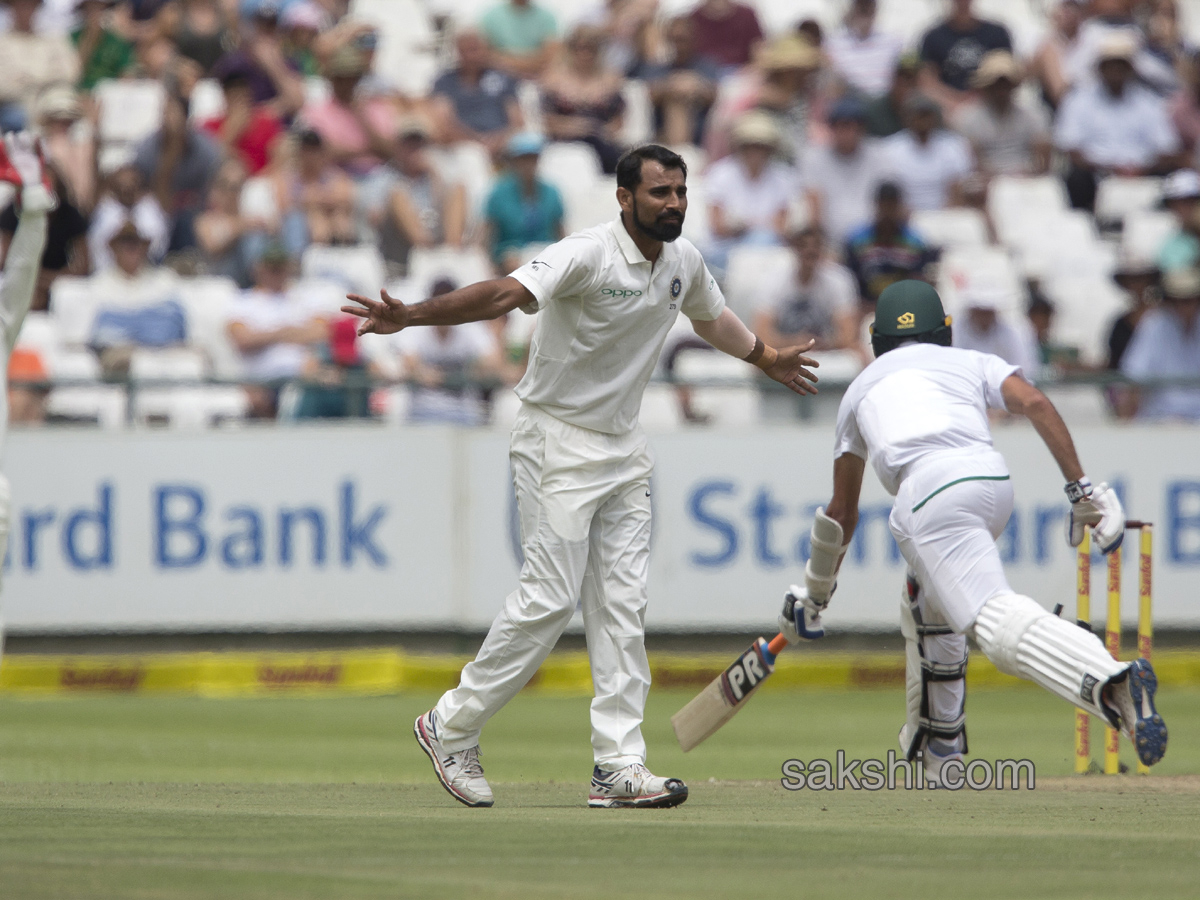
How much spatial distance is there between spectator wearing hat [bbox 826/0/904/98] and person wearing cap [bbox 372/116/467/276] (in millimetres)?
3817

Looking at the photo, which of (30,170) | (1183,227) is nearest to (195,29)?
(1183,227)

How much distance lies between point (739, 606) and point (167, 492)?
3.71 m

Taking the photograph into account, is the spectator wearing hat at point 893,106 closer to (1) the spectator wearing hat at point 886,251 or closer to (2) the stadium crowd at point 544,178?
(2) the stadium crowd at point 544,178

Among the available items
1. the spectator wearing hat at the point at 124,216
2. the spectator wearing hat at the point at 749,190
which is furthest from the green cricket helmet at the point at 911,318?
the spectator wearing hat at the point at 124,216

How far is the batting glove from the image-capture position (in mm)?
7438

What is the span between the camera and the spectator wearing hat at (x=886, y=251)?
43.1 feet

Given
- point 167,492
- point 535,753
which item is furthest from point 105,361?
point 535,753

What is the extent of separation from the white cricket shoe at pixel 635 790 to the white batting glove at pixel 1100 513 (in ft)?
5.82

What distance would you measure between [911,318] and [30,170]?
3562 mm

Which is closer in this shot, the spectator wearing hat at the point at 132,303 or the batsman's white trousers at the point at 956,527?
the batsman's white trousers at the point at 956,527

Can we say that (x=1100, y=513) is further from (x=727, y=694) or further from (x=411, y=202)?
(x=411, y=202)

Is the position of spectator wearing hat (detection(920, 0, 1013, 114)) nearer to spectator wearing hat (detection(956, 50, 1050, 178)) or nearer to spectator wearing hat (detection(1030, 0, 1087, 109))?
spectator wearing hat (detection(1030, 0, 1087, 109))

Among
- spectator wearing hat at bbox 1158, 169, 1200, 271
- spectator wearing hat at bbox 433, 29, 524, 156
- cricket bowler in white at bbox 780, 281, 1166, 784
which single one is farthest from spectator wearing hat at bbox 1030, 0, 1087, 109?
cricket bowler in white at bbox 780, 281, 1166, 784

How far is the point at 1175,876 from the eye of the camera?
440 cm
